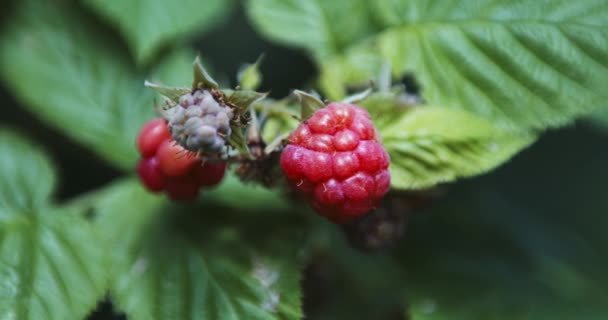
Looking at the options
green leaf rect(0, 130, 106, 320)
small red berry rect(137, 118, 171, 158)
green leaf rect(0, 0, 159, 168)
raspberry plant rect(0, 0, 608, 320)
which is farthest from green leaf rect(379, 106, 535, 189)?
green leaf rect(0, 0, 159, 168)

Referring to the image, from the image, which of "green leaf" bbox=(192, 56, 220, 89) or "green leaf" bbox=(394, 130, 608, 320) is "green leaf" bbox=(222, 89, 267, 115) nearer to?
"green leaf" bbox=(192, 56, 220, 89)

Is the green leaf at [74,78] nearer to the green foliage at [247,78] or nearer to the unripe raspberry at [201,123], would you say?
the green foliage at [247,78]

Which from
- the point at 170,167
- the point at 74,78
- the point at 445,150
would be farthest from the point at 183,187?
the point at 74,78

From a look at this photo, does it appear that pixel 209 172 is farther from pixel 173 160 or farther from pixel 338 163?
pixel 338 163

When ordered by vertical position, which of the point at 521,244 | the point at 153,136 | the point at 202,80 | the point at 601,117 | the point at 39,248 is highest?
the point at 202,80

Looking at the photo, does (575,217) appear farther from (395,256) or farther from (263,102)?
(263,102)

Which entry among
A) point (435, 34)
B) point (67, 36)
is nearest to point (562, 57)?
point (435, 34)

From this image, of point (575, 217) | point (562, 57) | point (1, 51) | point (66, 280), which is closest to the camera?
point (562, 57)
